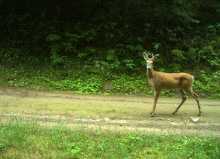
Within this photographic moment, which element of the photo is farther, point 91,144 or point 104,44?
point 104,44

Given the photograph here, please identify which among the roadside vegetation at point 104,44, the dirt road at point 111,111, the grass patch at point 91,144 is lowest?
the dirt road at point 111,111

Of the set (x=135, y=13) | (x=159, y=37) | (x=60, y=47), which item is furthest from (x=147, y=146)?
(x=135, y=13)

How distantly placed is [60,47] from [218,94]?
34.9 ft

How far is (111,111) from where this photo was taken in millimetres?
7641

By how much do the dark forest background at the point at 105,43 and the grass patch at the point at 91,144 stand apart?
5.65 m

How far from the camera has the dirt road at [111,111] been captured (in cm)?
621

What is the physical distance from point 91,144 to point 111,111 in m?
3.07

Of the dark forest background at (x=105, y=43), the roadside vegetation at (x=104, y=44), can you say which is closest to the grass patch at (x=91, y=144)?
the roadside vegetation at (x=104, y=44)

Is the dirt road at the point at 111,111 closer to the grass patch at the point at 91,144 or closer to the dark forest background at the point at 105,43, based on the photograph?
the grass patch at the point at 91,144

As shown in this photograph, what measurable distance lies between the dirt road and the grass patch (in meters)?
0.64

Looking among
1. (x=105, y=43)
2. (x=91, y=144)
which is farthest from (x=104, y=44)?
(x=91, y=144)

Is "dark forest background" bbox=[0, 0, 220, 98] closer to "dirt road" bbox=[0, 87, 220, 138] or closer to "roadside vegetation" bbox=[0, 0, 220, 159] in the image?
"roadside vegetation" bbox=[0, 0, 220, 159]

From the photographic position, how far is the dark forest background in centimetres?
1190

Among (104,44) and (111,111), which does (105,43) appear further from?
(111,111)
